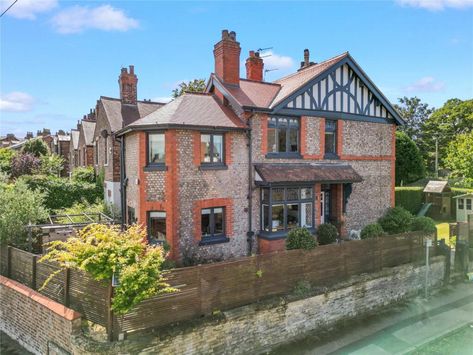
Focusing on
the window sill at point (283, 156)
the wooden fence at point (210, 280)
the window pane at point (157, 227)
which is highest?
the window sill at point (283, 156)

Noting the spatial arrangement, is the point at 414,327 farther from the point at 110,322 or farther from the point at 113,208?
the point at 113,208

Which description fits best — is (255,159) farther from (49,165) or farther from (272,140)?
(49,165)

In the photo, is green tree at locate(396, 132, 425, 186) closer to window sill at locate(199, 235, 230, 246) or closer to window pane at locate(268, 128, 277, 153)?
window pane at locate(268, 128, 277, 153)

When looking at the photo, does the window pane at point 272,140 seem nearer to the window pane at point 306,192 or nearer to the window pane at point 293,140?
the window pane at point 293,140

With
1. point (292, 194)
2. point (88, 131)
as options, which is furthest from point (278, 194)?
point (88, 131)

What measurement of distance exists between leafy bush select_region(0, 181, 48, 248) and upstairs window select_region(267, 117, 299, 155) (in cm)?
989

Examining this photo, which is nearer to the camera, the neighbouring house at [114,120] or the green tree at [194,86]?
the neighbouring house at [114,120]

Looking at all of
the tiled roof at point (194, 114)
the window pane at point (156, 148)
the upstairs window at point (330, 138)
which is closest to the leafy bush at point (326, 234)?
the upstairs window at point (330, 138)

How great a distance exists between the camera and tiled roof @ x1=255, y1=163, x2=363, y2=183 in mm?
14594

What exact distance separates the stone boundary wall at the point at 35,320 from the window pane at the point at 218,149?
7.58 m

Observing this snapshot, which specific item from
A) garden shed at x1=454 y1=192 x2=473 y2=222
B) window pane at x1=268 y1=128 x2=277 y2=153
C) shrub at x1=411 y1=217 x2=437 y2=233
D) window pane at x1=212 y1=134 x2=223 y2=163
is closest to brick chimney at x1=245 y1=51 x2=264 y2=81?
window pane at x1=268 y1=128 x2=277 y2=153

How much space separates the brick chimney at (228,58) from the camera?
16.2m

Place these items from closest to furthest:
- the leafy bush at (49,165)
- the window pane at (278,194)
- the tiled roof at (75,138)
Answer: the window pane at (278,194)
the leafy bush at (49,165)
the tiled roof at (75,138)

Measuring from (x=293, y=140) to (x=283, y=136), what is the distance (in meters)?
0.64
